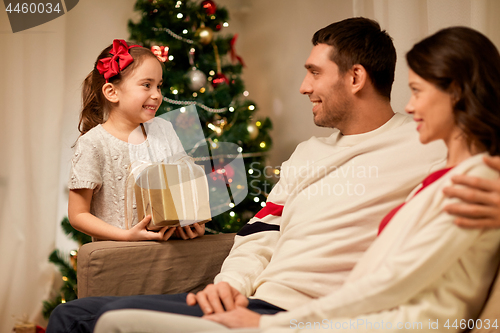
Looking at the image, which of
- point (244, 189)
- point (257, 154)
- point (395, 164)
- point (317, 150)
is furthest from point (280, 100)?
point (395, 164)

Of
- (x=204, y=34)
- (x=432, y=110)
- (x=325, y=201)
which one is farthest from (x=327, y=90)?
(x=204, y=34)

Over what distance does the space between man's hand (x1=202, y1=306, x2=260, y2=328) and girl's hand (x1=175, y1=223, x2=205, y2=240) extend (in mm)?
544

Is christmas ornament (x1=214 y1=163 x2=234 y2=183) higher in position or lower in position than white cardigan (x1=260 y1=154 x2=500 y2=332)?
lower

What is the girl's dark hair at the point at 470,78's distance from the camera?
74 centimetres

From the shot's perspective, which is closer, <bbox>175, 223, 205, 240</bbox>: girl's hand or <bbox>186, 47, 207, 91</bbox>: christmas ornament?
<bbox>175, 223, 205, 240</bbox>: girl's hand

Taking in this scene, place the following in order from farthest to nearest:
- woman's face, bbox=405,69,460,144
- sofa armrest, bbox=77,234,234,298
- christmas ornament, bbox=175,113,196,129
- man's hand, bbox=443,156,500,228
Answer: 1. christmas ornament, bbox=175,113,196,129
2. sofa armrest, bbox=77,234,234,298
3. woman's face, bbox=405,69,460,144
4. man's hand, bbox=443,156,500,228

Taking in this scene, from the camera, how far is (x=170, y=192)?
1246mm

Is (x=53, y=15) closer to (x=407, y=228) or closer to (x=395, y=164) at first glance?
(x=395, y=164)

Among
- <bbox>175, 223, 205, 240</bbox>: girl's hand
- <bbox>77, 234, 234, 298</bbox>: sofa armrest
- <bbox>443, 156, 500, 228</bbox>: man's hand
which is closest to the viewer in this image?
<bbox>443, 156, 500, 228</bbox>: man's hand

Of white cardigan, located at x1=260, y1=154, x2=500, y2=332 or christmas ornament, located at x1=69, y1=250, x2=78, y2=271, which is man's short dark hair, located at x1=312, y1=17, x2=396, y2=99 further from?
christmas ornament, located at x1=69, y1=250, x2=78, y2=271

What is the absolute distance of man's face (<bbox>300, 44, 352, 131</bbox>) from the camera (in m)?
1.27

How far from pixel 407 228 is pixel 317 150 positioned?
613 millimetres

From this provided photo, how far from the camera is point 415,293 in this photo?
2.35 ft

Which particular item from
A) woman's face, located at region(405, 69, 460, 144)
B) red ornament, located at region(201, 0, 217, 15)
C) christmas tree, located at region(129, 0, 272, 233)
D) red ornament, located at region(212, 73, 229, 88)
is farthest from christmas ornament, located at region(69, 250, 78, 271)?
woman's face, located at region(405, 69, 460, 144)
